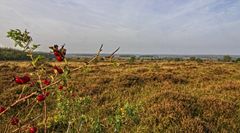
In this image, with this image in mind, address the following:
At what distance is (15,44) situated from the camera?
300 cm

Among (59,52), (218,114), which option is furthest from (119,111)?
(218,114)

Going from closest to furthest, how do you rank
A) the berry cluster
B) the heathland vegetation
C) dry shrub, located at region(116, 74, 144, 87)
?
the berry cluster, the heathland vegetation, dry shrub, located at region(116, 74, 144, 87)

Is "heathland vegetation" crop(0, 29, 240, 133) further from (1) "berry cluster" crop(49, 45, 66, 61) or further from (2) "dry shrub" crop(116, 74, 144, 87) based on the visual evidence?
(2) "dry shrub" crop(116, 74, 144, 87)

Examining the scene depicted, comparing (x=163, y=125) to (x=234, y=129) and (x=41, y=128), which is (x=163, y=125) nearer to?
(x=234, y=129)

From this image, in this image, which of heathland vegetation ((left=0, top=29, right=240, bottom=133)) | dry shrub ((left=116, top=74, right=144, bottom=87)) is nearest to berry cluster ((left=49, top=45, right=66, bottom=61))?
heathland vegetation ((left=0, top=29, right=240, bottom=133))

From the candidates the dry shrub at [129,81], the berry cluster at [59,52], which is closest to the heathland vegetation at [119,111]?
the berry cluster at [59,52]

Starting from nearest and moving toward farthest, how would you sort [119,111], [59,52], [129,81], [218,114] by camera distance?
1. [59,52]
2. [119,111]
3. [218,114]
4. [129,81]

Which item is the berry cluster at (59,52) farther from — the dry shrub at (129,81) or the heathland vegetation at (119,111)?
the dry shrub at (129,81)

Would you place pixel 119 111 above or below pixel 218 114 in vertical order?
above

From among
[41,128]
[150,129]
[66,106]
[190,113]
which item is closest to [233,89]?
[190,113]

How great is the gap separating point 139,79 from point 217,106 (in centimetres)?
777

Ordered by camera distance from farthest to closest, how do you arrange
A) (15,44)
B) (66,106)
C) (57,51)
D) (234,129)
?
(234,129), (66,106), (15,44), (57,51)

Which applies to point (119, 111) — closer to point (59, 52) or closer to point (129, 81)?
point (59, 52)

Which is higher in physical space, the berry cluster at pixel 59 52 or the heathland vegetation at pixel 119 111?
the berry cluster at pixel 59 52
